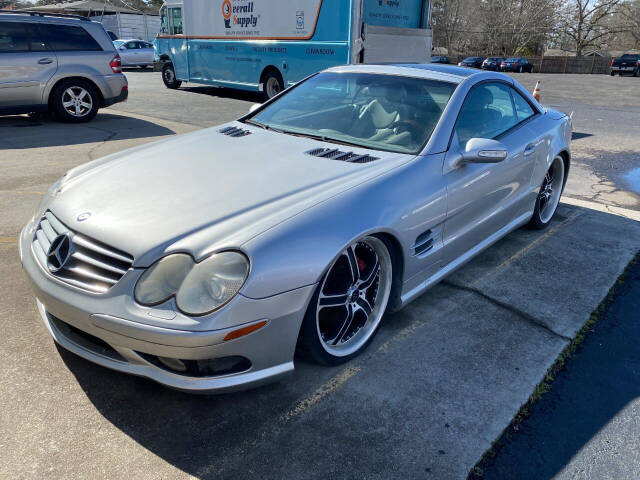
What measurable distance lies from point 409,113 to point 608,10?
66.4 metres

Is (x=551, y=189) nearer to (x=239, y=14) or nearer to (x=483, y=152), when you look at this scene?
(x=483, y=152)

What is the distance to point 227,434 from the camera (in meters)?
2.25

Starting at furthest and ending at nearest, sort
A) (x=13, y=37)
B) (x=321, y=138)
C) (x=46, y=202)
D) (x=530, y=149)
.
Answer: (x=13, y=37), (x=530, y=149), (x=321, y=138), (x=46, y=202)

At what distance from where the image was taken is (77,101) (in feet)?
30.8

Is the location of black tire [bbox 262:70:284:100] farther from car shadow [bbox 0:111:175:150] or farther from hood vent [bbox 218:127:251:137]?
hood vent [bbox 218:127:251:137]

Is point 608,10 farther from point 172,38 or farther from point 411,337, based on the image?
point 411,337

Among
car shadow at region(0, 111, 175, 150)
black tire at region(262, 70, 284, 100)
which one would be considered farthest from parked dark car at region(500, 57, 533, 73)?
car shadow at region(0, 111, 175, 150)

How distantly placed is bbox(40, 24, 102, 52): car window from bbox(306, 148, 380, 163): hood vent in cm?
785

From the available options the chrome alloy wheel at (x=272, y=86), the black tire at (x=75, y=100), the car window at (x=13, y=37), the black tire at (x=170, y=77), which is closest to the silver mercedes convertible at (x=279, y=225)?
the black tire at (x=75, y=100)

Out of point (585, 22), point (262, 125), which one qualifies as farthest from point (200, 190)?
point (585, 22)

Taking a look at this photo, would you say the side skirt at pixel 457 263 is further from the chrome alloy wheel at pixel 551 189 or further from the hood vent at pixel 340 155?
the hood vent at pixel 340 155

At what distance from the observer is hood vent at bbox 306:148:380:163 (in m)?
3.01

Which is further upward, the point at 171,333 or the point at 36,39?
the point at 36,39

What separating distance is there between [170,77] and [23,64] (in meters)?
8.11
